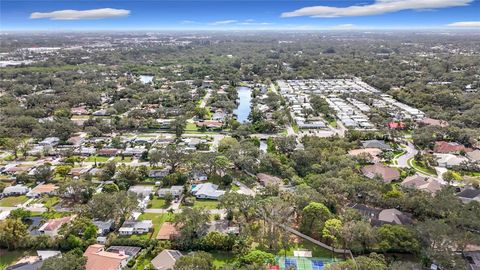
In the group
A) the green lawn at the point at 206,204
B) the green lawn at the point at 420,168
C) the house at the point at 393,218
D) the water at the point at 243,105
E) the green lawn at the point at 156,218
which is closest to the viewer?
the house at the point at 393,218

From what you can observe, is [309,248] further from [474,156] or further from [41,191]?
[474,156]

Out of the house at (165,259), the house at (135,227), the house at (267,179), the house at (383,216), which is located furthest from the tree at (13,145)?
the house at (383,216)

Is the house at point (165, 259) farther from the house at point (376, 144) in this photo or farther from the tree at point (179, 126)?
the house at point (376, 144)

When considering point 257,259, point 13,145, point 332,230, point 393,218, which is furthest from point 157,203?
point 13,145

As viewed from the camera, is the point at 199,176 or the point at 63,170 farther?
the point at 199,176

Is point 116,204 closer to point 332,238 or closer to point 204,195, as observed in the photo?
point 204,195

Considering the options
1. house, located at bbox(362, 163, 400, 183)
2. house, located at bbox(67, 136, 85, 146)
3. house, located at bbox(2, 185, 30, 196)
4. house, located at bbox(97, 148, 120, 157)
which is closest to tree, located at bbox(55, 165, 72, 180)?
house, located at bbox(2, 185, 30, 196)

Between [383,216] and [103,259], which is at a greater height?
[103,259]
